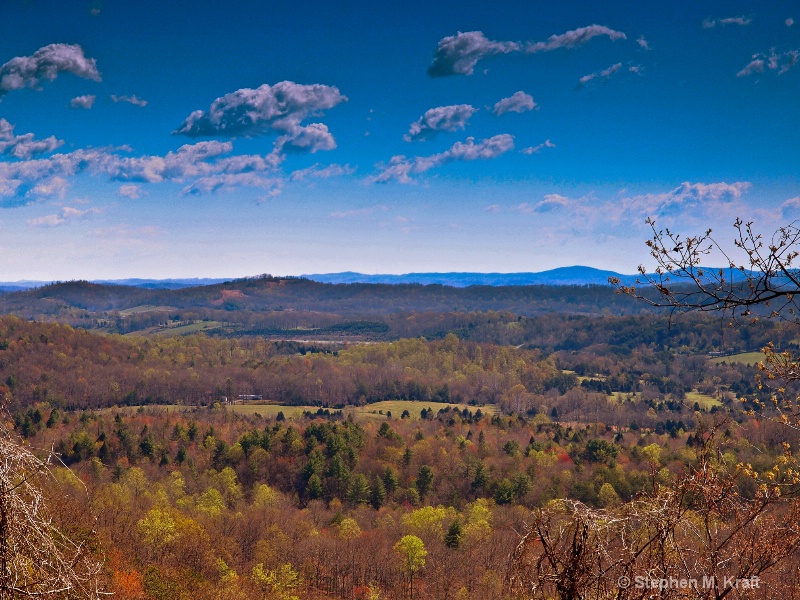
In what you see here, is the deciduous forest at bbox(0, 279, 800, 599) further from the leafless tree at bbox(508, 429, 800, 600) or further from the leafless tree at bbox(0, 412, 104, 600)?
the leafless tree at bbox(0, 412, 104, 600)

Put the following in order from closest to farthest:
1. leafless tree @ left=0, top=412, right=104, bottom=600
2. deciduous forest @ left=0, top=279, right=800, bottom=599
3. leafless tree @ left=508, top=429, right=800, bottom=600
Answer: leafless tree @ left=0, top=412, right=104, bottom=600
leafless tree @ left=508, top=429, right=800, bottom=600
deciduous forest @ left=0, top=279, right=800, bottom=599

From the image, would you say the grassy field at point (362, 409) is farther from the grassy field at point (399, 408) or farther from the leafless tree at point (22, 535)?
the leafless tree at point (22, 535)

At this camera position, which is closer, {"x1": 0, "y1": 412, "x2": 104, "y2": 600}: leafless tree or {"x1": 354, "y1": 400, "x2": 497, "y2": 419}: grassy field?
{"x1": 0, "y1": 412, "x2": 104, "y2": 600}: leafless tree

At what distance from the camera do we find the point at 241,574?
190ft

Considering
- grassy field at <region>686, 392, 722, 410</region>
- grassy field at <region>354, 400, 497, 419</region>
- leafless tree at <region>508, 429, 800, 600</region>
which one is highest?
leafless tree at <region>508, 429, 800, 600</region>

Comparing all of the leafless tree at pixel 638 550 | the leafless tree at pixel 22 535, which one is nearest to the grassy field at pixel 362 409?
the leafless tree at pixel 638 550

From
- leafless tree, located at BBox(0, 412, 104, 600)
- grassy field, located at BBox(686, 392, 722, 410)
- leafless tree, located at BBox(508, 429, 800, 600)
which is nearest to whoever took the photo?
leafless tree, located at BBox(0, 412, 104, 600)

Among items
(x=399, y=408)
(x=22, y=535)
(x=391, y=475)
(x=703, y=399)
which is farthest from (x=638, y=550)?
(x=703, y=399)

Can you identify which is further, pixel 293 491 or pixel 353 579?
pixel 293 491

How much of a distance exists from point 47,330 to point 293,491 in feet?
401

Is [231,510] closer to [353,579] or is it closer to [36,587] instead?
[353,579]

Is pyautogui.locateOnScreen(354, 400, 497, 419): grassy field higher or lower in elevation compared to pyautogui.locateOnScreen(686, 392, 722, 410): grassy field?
lower

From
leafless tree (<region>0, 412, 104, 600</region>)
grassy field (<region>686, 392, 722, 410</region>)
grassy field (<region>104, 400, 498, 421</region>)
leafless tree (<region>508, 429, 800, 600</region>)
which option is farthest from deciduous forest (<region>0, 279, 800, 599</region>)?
grassy field (<region>686, 392, 722, 410</region>)

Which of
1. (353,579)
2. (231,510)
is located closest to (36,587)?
(353,579)
